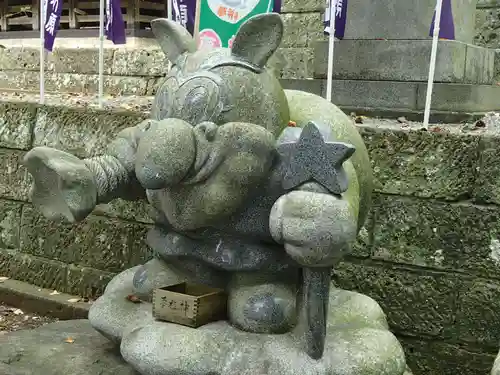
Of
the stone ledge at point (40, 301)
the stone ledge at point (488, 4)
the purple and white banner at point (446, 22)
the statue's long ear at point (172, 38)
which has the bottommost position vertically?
the stone ledge at point (40, 301)

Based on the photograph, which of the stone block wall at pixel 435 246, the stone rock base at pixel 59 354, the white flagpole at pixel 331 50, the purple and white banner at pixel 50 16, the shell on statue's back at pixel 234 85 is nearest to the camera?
the shell on statue's back at pixel 234 85

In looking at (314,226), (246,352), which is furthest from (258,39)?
(246,352)

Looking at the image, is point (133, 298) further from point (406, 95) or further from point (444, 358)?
point (406, 95)

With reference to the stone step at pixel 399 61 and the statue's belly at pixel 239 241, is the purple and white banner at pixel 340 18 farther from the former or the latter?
the statue's belly at pixel 239 241

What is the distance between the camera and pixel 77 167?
2.13 m

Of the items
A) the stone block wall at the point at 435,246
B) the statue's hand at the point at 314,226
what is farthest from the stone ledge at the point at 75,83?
the statue's hand at the point at 314,226

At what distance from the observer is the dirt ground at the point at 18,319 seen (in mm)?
3801

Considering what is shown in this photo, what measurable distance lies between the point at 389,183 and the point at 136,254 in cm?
151

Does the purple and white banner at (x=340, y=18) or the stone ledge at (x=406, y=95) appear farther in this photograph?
the purple and white banner at (x=340, y=18)

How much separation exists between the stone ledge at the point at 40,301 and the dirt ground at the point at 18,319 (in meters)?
0.03

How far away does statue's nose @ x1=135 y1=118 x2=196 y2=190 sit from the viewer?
1923 millimetres

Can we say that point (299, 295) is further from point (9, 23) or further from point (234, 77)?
point (9, 23)

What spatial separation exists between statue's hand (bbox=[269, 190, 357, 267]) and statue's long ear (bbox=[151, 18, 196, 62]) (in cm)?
68

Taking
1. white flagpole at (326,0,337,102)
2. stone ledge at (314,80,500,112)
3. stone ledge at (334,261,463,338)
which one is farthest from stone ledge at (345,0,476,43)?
stone ledge at (334,261,463,338)
